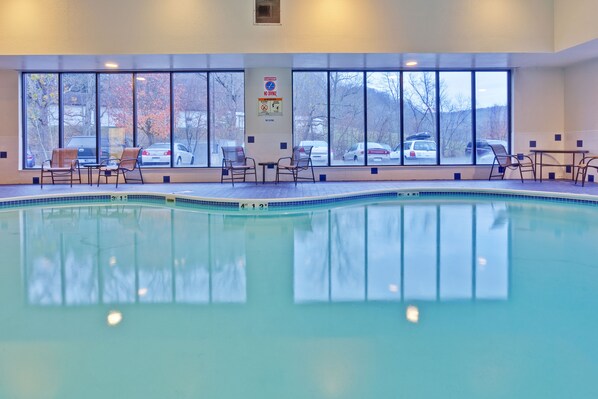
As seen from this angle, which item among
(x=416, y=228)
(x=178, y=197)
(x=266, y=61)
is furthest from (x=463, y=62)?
(x=178, y=197)

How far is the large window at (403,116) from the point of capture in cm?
996

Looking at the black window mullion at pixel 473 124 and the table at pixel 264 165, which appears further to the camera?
the black window mullion at pixel 473 124

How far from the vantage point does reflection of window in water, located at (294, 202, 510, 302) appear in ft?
10.6

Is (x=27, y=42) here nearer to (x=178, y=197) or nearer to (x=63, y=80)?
(x=63, y=80)

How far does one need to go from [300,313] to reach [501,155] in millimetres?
7870

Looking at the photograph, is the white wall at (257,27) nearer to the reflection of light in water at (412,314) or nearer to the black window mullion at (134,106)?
the black window mullion at (134,106)

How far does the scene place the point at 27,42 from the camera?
791 centimetres

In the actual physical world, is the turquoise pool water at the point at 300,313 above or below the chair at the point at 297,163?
below

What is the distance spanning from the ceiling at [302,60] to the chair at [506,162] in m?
1.59

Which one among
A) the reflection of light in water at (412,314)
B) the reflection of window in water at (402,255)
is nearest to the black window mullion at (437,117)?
the reflection of window in water at (402,255)

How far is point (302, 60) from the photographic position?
873 centimetres

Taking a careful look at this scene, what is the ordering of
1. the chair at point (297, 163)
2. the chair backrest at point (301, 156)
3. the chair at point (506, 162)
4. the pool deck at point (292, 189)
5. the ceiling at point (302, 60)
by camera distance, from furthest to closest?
the chair at point (506, 162) → the chair backrest at point (301, 156) → the chair at point (297, 163) → the ceiling at point (302, 60) → the pool deck at point (292, 189)

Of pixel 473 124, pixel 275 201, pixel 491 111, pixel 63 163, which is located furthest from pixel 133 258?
pixel 491 111

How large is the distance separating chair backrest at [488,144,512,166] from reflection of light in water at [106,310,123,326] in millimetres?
8292
